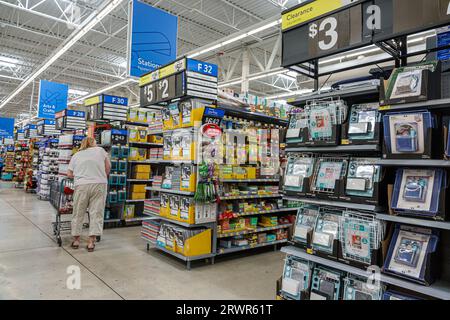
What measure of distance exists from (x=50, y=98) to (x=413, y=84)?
15.1 m

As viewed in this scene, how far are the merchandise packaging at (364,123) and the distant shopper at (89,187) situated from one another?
13.0 feet

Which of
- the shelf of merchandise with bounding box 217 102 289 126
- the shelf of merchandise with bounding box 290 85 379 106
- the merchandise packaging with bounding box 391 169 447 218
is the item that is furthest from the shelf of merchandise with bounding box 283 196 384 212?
the shelf of merchandise with bounding box 217 102 289 126

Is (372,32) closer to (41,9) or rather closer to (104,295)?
(104,295)

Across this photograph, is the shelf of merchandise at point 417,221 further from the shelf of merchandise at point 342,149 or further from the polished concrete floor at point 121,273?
the polished concrete floor at point 121,273

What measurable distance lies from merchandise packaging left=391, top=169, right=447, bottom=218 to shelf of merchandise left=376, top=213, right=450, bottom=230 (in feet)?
0.15

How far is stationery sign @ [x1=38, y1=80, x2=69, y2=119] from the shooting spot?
44.0 feet

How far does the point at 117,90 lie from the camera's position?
21781 millimetres

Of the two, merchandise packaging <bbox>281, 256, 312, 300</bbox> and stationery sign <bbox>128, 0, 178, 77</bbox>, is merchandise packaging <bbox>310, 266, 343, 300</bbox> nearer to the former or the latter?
merchandise packaging <bbox>281, 256, 312, 300</bbox>

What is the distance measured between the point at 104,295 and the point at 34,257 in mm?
1926

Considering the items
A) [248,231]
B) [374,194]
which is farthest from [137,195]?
[374,194]

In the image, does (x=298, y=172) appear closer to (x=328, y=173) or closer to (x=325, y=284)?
(x=328, y=173)

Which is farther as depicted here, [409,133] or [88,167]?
[88,167]

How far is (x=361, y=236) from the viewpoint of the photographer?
7.89ft

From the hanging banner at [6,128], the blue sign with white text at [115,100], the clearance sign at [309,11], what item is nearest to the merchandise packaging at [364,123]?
the clearance sign at [309,11]
